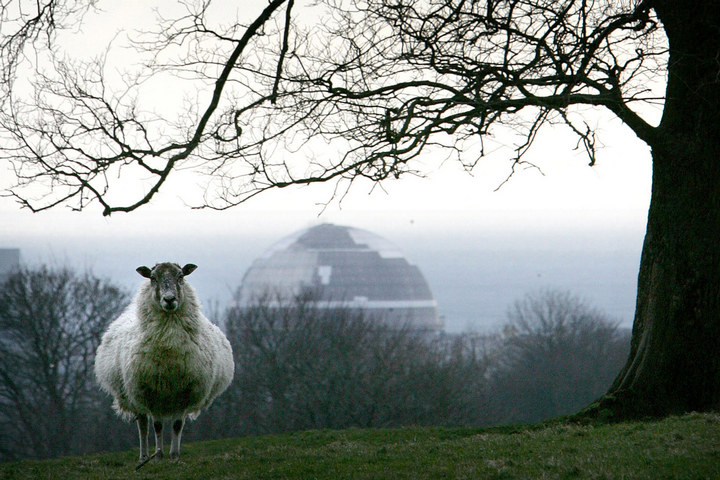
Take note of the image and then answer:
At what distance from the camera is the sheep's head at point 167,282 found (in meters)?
10.9

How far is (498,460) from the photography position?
9.68 meters

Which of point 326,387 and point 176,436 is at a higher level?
point 176,436

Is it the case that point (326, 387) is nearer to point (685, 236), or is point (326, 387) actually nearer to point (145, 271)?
point (685, 236)

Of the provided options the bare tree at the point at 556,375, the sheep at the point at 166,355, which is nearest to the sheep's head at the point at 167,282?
the sheep at the point at 166,355

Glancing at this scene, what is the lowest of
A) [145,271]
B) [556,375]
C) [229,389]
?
[556,375]

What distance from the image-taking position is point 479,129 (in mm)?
12727

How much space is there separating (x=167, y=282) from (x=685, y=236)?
23.8 feet

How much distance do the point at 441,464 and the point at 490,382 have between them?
64.4 metres

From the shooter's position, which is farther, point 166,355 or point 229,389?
point 229,389

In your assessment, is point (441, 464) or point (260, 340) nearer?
point (441, 464)

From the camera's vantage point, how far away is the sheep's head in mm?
10852

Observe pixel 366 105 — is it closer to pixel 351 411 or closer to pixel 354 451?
pixel 354 451

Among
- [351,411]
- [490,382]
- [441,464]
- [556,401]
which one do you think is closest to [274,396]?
[351,411]

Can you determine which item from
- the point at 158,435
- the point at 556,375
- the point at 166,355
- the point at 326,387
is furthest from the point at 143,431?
the point at 556,375
